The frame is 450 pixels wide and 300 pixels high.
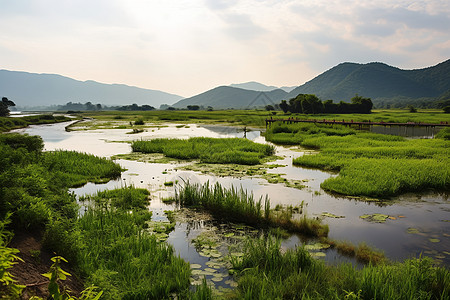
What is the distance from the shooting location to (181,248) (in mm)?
9875

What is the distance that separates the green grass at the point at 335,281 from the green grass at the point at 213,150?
1631cm

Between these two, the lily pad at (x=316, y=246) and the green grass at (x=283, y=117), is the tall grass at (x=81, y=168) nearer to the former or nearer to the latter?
the lily pad at (x=316, y=246)

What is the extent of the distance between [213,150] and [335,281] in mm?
20964

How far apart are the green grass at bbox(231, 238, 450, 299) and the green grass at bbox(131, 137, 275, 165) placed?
1631 cm

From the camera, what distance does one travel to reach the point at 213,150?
1084 inches

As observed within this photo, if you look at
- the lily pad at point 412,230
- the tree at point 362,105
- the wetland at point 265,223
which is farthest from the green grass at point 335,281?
the tree at point 362,105

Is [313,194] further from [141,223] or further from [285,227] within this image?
[141,223]

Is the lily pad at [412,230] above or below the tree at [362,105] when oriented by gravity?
below

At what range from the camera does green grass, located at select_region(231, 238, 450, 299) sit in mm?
6512

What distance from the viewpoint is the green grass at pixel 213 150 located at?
81.2 ft

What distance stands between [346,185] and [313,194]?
208cm

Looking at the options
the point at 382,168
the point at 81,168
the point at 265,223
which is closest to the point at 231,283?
the point at 265,223

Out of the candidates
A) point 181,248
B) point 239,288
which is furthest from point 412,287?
point 181,248

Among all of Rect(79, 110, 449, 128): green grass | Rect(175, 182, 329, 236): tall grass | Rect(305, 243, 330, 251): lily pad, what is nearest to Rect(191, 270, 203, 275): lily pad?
Rect(305, 243, 330, 251): lily pad
